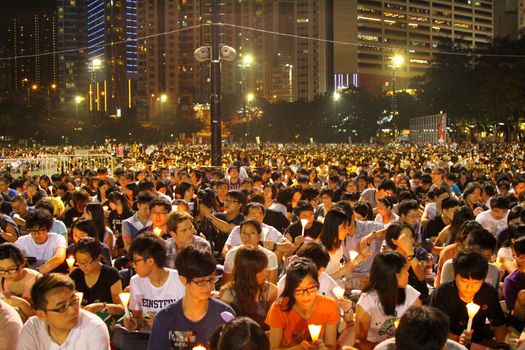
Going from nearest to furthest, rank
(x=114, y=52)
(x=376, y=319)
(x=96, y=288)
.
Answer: (x=376, y=319) → (x=96, y=288) → (x=114, y=52)

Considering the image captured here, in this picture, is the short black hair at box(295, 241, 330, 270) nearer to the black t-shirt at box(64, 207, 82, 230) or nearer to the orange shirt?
the orange shirt

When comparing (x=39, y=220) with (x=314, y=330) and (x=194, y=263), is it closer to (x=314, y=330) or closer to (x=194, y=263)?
(x=194, y=263)

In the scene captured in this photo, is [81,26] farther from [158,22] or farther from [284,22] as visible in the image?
[284,22]

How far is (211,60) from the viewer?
16.5 m

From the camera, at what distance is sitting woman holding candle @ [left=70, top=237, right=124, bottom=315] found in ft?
19.9

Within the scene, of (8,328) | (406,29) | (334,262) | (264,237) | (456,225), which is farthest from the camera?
(406,29)

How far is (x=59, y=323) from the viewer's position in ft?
14.0

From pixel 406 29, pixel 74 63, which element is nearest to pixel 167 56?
pixel 74 63

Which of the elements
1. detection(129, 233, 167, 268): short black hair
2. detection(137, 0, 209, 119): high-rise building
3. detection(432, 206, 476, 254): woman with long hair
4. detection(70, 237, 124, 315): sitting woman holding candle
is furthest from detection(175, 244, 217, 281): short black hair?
detection(137, 0, 209, 119): high-rise building

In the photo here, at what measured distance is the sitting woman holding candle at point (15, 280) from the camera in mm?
5629

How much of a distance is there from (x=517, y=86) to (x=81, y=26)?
560 feet

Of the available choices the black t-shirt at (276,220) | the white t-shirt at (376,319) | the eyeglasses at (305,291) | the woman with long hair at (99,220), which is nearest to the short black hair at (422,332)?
the eyeglasses at (305,291)

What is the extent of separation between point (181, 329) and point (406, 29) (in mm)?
159309

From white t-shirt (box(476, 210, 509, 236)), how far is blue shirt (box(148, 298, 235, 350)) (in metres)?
5.69
